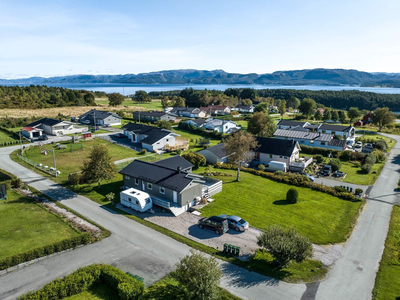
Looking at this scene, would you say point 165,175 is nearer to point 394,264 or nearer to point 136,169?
point 136,169

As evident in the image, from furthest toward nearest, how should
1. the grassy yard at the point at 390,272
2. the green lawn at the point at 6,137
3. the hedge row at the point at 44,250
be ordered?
the green lawn at the point at 6,137
the hedge row at the point at 44,250
the grassy yard at the point at 390,272

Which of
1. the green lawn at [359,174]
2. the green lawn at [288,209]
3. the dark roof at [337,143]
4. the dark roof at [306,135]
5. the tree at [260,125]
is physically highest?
the tree at [260,125]

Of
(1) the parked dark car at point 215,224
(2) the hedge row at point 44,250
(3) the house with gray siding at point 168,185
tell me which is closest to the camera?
(2) the hedge row at point 44,250

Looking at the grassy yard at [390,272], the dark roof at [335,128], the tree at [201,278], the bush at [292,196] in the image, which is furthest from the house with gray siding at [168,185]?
the dark roof at [335,128]

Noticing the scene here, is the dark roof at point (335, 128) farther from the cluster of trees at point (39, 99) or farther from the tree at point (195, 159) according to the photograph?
the cluster of trees at point (39, 99)

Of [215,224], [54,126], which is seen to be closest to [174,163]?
[215,224]

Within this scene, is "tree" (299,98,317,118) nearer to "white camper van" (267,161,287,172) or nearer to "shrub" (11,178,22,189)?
"white camper van" (267,161,287,172)
